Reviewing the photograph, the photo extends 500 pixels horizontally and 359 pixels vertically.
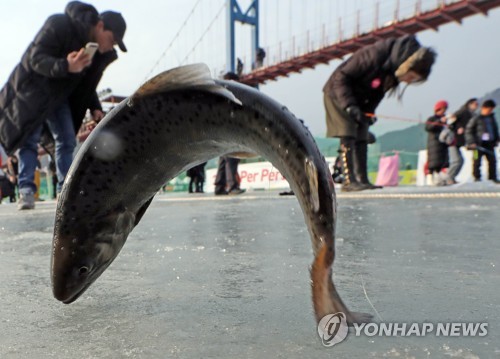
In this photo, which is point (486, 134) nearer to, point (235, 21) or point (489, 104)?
point (489, 104)

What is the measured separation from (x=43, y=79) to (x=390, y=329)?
3210 millimetres

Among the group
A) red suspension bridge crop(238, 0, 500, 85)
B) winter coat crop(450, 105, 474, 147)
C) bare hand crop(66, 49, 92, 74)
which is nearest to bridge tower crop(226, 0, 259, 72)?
red suspension bridge crop(238, 0, 500, 85)

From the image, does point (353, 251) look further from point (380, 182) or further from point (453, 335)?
point (380, 182)

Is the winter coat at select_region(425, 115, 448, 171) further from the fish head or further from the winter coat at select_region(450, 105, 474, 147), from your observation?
the fish head

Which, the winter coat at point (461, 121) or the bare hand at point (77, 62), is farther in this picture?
the winter coat at point (461, 121)

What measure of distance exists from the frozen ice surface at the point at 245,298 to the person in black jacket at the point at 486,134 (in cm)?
675

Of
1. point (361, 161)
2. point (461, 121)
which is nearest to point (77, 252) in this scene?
point (361, 161)

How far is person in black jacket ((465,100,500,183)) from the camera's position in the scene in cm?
743

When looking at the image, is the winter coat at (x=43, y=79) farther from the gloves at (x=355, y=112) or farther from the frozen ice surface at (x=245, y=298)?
the gloves at (x=355, y=112)

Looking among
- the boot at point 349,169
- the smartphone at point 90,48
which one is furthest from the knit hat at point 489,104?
the smartphone at point 90,48

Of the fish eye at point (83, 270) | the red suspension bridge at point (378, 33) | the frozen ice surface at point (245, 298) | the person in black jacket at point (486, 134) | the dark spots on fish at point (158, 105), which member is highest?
the red suspension bridge at point (378, 33)

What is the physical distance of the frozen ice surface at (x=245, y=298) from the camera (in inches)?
22.3

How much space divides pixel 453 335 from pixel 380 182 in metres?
11.6

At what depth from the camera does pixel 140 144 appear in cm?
80
